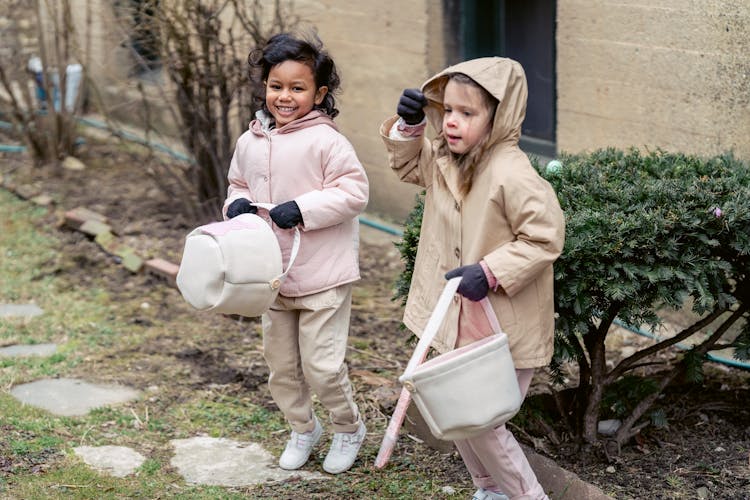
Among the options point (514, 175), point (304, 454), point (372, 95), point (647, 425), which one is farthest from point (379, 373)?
point (372, 95)

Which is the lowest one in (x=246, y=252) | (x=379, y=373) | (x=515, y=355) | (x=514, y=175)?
(x=379, y=373)

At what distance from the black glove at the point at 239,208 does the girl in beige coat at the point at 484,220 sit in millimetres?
627

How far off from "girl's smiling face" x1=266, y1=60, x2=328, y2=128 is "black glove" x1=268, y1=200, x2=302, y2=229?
1.15ft

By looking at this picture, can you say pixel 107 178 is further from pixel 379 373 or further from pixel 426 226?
pixel 426 226

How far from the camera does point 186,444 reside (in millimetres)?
4379

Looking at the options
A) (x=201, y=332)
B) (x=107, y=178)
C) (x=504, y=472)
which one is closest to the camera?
(x=504, y=472)

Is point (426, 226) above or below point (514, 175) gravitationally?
below

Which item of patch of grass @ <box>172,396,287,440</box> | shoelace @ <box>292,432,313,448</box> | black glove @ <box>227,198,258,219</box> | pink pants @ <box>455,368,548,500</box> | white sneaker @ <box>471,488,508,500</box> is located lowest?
patch of grass @ <box>172,396,287,440</box>

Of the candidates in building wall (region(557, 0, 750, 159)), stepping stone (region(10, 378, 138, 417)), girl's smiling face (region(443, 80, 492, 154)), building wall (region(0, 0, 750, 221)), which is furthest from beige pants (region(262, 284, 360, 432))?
building wall (region(557, 0, 750, 159))

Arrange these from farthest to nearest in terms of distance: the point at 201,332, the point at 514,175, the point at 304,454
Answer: the point at 201,332
the point at 304,454
the point at 514,175

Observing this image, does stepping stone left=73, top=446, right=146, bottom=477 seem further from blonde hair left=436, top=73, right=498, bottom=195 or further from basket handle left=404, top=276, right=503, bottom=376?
blonde hair left=436, top=73, right=498, bottom=195

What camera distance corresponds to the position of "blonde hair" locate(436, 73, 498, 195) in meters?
3.16

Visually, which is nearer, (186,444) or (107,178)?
(186,444)

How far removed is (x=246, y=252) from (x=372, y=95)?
4.12 m
